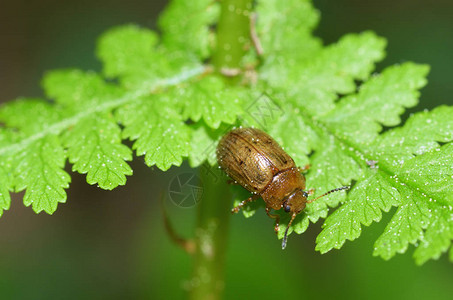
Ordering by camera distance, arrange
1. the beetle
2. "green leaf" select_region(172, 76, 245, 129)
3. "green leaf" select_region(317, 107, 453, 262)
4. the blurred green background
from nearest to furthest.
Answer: "green leaf" select_region(317, 107, 453, 262), "green leaf" select_region(172, 76, 245, 129), the beetle, the blurred green background

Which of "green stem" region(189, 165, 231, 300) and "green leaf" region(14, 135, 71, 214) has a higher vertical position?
"green leaf" region(14, 135, 71, 214)

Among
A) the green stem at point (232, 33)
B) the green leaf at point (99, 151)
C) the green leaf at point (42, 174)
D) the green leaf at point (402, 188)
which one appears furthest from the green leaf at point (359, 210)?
the green leaf at point (42, 174)

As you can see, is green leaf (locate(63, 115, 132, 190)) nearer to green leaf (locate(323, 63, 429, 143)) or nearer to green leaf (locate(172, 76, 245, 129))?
green leaf (locate(172, 76, 245, 129))

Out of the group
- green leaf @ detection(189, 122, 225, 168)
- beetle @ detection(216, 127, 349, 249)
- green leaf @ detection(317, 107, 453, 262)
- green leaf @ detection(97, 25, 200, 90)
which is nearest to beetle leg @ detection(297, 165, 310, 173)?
beetle @ detection(216, 127, 349, 249)

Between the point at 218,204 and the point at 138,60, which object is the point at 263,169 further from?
the point at 138,60

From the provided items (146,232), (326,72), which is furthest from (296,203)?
(146,232)

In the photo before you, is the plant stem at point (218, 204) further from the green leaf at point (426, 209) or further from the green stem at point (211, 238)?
the green leaf at point (426, 209)
